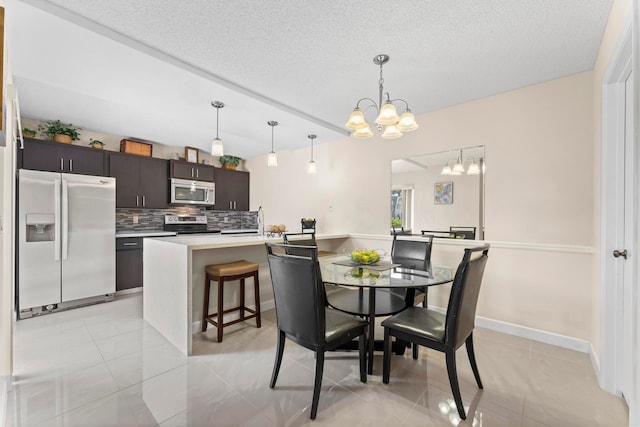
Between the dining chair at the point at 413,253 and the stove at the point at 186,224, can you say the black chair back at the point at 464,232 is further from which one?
the stove at the point at 186,224

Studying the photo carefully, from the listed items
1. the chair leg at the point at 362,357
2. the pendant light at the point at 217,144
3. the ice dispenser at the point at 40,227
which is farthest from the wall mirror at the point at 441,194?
the ice dispenser at the point at 40,227

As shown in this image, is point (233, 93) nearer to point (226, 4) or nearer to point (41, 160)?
point (226, 4)

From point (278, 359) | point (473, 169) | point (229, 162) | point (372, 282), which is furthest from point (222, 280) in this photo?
point (229, 162)

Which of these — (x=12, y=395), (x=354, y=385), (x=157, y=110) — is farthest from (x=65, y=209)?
(x=354, y=385)

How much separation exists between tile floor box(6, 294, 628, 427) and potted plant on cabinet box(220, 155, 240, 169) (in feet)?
12.1

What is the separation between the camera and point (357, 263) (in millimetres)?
2383

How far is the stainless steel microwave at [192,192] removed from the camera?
15.9ft

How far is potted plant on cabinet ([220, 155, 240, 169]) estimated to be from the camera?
5645 mm

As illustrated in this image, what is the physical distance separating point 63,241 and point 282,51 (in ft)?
11.1

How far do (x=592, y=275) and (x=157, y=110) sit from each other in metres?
4.55

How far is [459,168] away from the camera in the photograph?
317cm

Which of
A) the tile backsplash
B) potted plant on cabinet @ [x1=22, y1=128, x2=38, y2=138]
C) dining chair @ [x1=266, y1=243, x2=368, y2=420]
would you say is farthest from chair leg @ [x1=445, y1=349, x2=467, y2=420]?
potted plant on cabinet @ [x1=22, y1=128, x2=38, y2=138]

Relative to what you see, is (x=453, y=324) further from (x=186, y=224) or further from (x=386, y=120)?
(x=186, y=224)

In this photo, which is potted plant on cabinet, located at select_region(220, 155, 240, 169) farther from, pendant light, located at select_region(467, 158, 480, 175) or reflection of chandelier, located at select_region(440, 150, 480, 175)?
pendant light, located at select_region(467, 158, 480, 175)
